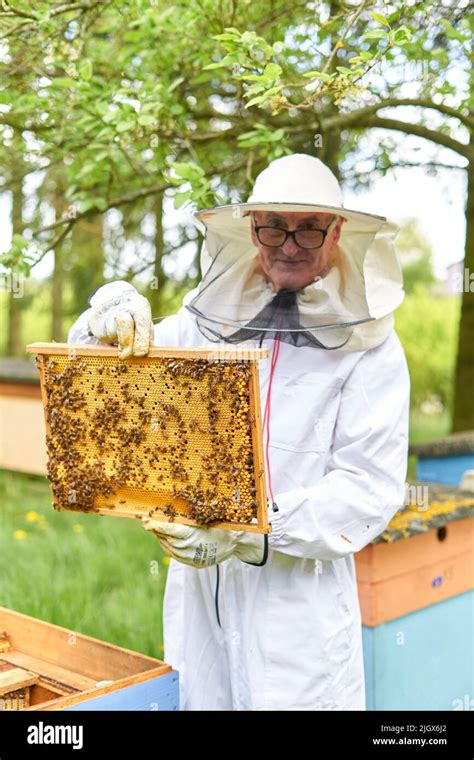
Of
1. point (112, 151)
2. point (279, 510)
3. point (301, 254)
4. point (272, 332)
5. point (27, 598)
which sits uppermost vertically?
point (112, 151)

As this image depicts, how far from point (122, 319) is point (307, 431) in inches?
27.7

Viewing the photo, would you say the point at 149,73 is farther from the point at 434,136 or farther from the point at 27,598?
the point at 27,598

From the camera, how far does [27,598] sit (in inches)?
191

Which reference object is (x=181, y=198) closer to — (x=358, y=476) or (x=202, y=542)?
(x=358, y=476)

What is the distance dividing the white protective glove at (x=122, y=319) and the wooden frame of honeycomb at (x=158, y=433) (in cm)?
5

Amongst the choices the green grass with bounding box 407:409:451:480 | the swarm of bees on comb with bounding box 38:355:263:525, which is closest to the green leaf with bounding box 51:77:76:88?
the swarm of bees on comb with bounding box 38:355:263:525

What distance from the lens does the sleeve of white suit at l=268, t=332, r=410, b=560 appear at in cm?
233

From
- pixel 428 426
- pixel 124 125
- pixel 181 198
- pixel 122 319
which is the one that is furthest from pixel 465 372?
pixel 428 426

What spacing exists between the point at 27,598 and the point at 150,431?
9.89 ft

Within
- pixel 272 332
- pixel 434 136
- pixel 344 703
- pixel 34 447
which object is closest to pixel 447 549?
pixel 344 703

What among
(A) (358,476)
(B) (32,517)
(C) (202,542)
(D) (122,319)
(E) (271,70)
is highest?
(E) (271,70)

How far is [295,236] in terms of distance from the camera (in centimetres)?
251

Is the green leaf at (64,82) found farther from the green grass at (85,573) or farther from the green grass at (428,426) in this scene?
the green grass at (428,426)

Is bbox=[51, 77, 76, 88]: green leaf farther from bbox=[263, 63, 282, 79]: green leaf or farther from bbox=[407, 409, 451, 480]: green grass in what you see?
bbox=[407, 409, 451, 480]: green grass
